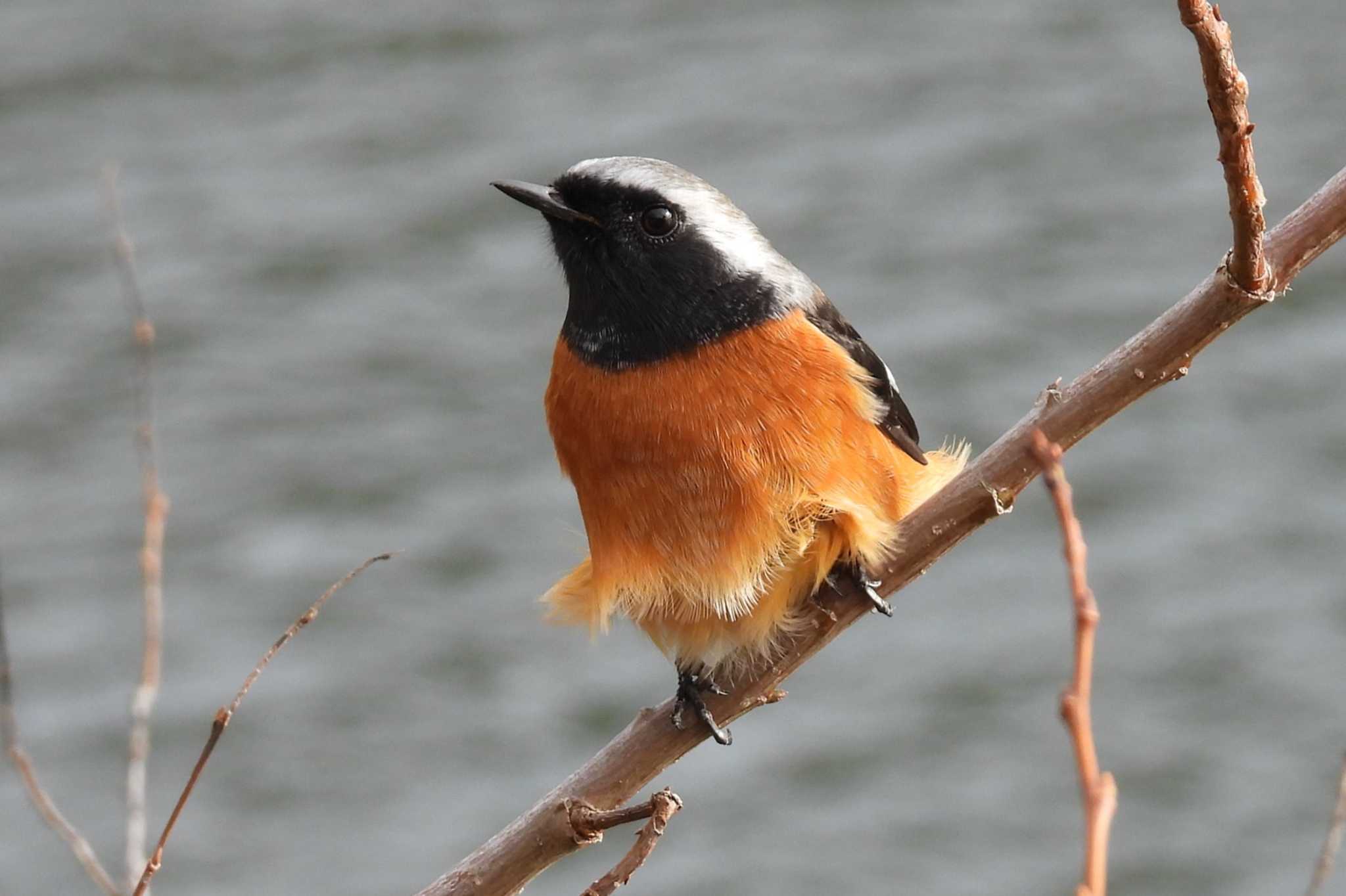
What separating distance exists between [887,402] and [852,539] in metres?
0.89

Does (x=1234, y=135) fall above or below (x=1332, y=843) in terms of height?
above

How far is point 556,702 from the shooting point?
10773 millimetres

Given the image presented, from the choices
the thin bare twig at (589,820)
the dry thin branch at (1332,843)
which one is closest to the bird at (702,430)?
the thin bare twig at (589,820)

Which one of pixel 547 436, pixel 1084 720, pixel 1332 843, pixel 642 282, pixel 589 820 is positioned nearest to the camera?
pixel 1084 720

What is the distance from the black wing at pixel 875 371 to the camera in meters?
5.42

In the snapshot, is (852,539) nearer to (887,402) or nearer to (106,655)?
(887,402)

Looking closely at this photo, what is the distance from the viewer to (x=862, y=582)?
15.7 feet

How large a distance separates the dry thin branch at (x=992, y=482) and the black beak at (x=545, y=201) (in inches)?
55.0

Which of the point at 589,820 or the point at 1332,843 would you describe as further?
the point at 1332,843

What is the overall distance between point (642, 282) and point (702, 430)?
0.50 meters

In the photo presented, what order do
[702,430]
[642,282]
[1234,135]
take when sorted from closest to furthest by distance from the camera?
[1234,135]
[702,430]
[642,282]

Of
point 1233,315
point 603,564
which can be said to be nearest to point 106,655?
point 603,564

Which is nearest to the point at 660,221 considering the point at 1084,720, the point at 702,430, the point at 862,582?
the point at 702,430

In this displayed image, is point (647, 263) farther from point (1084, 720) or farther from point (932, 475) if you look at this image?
point (1084, 720)
